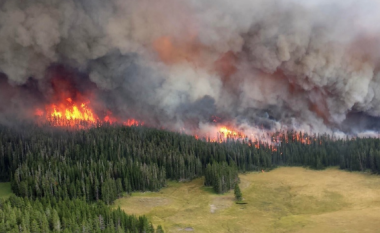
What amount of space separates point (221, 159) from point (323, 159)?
3886cm

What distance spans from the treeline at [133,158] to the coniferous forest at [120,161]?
0.32 meters

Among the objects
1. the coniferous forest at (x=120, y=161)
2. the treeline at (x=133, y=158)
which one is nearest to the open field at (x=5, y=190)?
the coniferous forest at (x=120, y=161)

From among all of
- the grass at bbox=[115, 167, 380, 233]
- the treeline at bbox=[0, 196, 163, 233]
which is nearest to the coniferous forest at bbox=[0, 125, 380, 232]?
the treeline at bbox=[0, 196, 163, 233]

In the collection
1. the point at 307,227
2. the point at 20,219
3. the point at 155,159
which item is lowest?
the point at 307,227

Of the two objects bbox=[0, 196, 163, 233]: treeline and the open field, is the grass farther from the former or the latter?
the open field

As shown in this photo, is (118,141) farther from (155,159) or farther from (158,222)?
(158,222)

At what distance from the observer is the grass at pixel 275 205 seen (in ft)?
306

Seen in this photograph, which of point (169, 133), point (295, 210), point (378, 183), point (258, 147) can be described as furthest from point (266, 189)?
point (169, 133)

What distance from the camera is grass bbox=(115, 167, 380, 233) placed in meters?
93.2

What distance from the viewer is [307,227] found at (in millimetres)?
90375

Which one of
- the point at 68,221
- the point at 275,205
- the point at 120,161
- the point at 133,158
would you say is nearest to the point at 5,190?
the point at 120,161

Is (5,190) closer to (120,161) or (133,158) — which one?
(120,161)

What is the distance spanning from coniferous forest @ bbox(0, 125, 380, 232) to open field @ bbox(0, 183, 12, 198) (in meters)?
3.12

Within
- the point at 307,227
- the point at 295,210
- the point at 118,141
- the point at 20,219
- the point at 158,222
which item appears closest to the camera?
the point at 20,219
